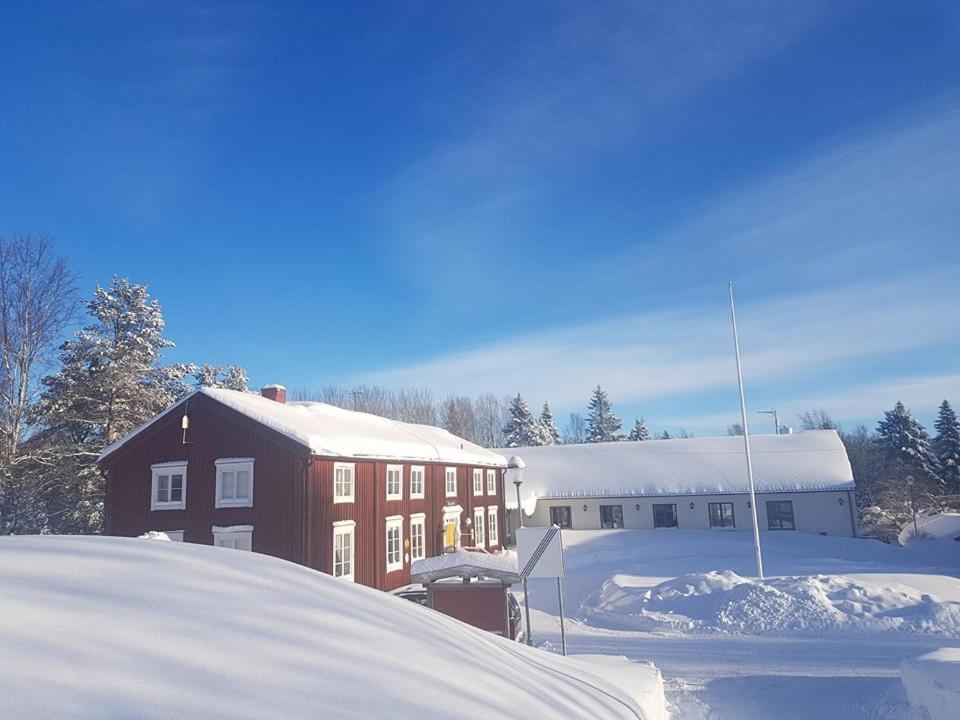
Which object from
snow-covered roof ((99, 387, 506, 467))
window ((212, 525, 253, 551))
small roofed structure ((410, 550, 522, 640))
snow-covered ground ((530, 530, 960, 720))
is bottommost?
snow-covered ground ((530, 530, 960, 720))

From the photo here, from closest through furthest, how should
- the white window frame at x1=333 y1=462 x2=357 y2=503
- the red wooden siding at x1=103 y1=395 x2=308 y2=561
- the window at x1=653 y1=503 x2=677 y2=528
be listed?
the red wooden siding at x1=103 y1=395 x2=308 y2=561 → the white window frame at x1=333 y1=462 x2=357 y2=503 → the window at x1=653 y1=503 x2=677 y2=528

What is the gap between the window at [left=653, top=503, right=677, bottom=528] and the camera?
39562 millimetres

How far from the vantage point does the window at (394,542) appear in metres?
23.5

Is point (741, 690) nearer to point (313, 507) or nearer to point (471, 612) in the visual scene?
point (471, 612)

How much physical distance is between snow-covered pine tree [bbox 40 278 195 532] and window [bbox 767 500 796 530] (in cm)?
3353

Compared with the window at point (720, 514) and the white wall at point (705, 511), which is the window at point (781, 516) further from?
the window at point (720, 514)

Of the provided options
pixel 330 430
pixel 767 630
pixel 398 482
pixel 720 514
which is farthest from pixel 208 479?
pixel 720 514

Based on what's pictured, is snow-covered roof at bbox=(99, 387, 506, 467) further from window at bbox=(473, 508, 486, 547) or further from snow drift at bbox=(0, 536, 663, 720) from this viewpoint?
snow drift at bbox=(0, 536, 663, 720)

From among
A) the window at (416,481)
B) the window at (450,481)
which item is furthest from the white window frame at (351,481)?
the window at (450,481)

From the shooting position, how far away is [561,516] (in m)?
41.8

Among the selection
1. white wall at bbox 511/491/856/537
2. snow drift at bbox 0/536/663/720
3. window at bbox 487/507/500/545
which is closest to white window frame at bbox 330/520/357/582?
window at bbox 487/507/500/545

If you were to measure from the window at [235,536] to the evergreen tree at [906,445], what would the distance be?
184 ft

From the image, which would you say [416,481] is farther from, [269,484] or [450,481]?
[269,484]

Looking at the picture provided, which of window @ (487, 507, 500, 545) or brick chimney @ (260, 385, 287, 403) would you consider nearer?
brick chimney @ (260, 385, 287, 403)
